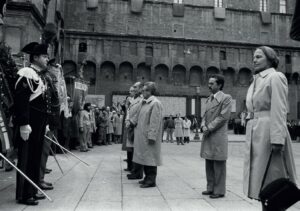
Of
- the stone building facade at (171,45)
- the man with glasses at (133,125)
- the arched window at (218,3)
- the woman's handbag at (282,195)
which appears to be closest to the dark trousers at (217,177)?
the man with glasses at (133,125)

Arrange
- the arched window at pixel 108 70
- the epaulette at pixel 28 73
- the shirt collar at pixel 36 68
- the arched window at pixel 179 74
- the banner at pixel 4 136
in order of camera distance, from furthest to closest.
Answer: the arched window at pixel 179 74, the arched window at pixel 108 70, the shirt collar at pixel 36 68, the epaulette at pixel 28 73, the banner at pixel 4 136

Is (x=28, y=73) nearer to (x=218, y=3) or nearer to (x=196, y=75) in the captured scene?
(x=196, y=75)

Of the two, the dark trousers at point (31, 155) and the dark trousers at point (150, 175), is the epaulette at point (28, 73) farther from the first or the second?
the dark trousers at point (150, 175)

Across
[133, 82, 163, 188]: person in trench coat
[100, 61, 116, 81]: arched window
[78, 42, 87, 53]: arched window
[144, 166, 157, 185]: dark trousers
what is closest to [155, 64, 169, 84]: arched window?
[100, 61, 116, 81]: arched window

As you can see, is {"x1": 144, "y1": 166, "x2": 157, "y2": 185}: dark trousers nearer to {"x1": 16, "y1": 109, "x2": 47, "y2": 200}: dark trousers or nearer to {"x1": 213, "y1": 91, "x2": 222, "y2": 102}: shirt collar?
{"x1": 213, "y1": 91, "x2": 222, "y2": 102}: shirt collar

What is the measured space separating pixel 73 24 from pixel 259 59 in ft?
114

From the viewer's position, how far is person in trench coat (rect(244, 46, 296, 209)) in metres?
3.02

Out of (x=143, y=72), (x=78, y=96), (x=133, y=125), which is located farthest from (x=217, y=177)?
(x=143, y=72)

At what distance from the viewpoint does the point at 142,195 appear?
4.71 metres

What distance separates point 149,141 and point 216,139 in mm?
1209

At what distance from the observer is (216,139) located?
4793mm

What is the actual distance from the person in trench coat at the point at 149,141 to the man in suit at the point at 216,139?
2.87ft

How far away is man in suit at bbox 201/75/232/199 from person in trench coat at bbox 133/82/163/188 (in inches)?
34.4

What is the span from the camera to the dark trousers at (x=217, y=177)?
464cm
